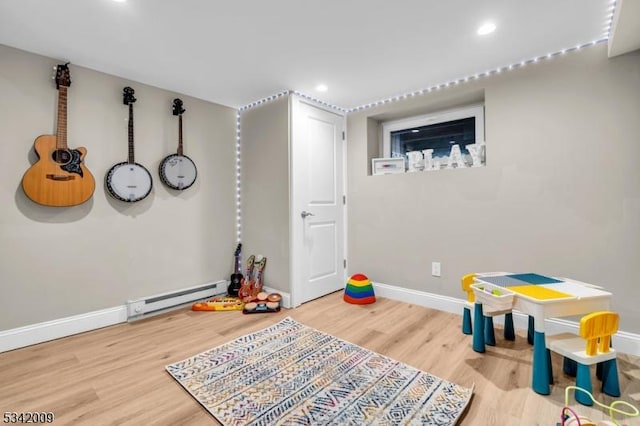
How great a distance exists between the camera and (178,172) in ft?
9.67

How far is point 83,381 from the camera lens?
173cm

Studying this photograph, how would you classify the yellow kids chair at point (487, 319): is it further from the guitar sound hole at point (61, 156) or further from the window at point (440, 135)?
the guitar sound hole at point (61, 156)

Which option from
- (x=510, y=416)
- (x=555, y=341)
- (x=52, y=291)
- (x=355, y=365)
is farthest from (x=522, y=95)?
(x=52, y=291)

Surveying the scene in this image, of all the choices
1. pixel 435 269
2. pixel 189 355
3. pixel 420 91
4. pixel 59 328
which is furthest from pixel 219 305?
pixel 420 91

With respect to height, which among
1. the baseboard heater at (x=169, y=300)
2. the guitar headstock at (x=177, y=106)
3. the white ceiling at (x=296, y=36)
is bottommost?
the baseboard heater at (x=169, y=300)

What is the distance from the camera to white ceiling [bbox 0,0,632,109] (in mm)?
1693

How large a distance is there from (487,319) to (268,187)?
7.45 ft

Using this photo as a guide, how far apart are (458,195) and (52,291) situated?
340 cm

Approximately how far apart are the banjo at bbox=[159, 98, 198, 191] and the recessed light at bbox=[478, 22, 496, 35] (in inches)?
102

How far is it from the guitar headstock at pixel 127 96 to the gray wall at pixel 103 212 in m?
0.05

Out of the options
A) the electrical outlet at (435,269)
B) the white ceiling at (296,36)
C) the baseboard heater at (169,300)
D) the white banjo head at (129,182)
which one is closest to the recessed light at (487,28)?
the white ceiling at (296,36)

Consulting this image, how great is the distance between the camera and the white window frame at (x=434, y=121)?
9.37 feet

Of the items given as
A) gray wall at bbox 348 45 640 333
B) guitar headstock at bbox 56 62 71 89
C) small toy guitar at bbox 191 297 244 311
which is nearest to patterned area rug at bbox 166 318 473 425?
small toy guitar at bbox 191 297 244 311

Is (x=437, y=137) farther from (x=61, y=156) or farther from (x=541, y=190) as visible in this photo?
(x=61, y=156)
